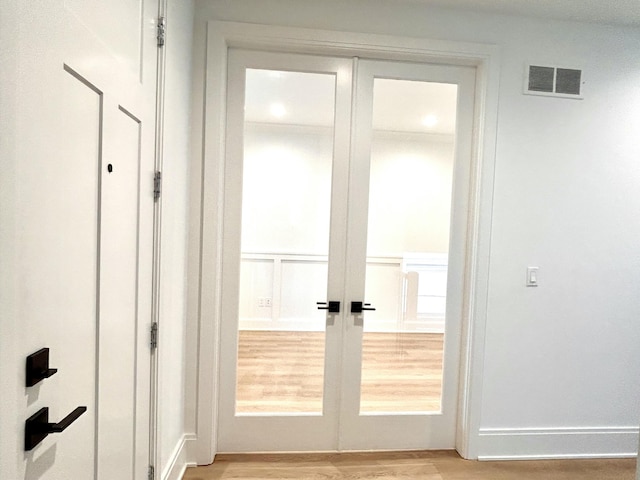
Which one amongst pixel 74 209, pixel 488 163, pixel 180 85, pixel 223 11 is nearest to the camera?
pixel 74 209

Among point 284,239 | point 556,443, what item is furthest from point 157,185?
point 556,443

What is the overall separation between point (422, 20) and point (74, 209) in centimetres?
218

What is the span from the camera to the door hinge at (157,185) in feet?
5.14

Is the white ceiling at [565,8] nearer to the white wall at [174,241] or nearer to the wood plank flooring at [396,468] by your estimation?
the white wall at [174,241]

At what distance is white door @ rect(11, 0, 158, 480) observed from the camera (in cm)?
79

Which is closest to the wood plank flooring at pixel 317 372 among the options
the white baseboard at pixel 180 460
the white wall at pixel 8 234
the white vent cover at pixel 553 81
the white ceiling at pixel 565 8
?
the white baseboard at pixel 180 460

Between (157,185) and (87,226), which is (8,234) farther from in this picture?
(157,185)

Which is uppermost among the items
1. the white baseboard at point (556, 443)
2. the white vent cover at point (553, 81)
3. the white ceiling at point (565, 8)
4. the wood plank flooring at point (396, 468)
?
the white ceiling at point (565, 8)

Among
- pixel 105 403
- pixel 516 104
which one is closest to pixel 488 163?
pixel 516 104

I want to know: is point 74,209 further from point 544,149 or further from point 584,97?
point 584,97

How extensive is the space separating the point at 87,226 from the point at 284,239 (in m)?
1.32

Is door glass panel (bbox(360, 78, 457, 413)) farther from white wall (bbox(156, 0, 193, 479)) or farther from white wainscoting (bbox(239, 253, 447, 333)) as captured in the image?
white wall (bbox(156, 0, 193, 479))

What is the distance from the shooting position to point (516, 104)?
89.8 inches

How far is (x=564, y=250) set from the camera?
234 centimetres
